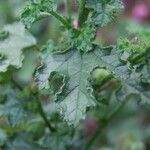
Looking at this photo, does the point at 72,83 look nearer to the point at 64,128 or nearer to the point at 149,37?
the point at 149,37

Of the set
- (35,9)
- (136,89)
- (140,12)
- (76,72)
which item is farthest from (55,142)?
(140,12)

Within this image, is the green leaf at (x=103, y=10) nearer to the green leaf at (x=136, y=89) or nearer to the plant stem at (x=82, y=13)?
the plant stem at (x=82, y=13)

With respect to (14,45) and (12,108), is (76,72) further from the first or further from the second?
(12,108)

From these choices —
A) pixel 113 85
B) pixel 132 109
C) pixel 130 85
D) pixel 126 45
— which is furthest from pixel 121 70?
pixel 132 109

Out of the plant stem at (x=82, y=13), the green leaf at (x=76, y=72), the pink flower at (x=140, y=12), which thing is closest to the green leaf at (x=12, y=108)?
the green leaf at (x=76, y=72)

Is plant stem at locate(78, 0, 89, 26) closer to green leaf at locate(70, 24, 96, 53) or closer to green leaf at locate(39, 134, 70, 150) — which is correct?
green leaf at locate(70, 24, 96, 53)

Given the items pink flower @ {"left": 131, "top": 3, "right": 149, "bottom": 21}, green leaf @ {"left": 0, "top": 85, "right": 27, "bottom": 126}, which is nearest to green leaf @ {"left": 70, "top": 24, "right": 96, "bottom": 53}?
green leaf @ {"left": 0, "top": 85, "right": 27, "bottom": 126}
